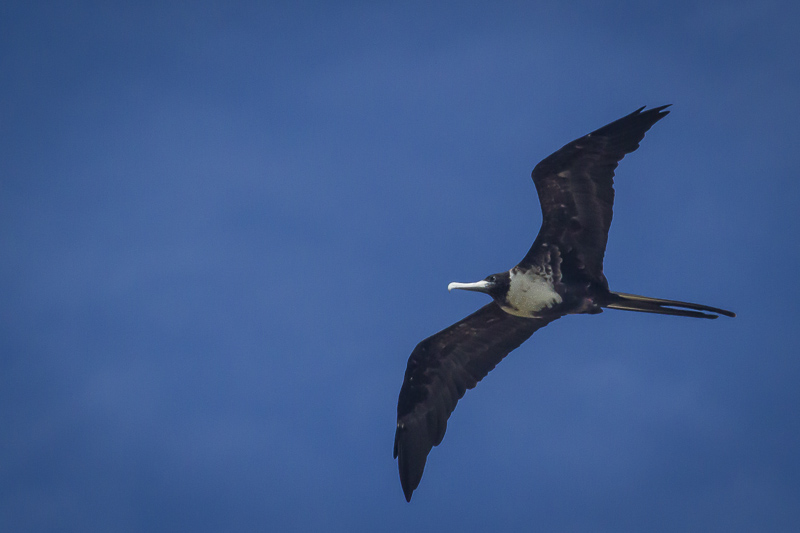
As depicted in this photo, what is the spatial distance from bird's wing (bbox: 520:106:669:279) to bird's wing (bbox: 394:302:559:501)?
84 cm

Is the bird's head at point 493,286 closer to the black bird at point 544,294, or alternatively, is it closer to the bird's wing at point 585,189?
→ the black bird at point 544,294

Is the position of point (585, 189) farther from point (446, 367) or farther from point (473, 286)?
point (446, 367)

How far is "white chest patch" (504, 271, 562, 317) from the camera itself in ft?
23.1

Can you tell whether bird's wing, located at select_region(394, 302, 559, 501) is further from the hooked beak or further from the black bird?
the hooked beak

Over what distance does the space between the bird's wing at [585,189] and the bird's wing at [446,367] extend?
2.76ft

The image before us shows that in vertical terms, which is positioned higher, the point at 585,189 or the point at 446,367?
the point at 585,189

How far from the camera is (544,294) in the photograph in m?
7.05

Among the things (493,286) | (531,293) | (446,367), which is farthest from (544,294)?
(446,367)

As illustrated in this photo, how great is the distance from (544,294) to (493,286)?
1.50 feet

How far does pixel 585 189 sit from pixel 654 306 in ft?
3.73

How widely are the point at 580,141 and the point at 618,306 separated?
57.2 inches

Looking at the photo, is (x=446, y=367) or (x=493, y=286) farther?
(x=446, y=367)

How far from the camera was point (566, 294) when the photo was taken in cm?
698

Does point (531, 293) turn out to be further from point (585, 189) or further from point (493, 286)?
point (585, 189)
